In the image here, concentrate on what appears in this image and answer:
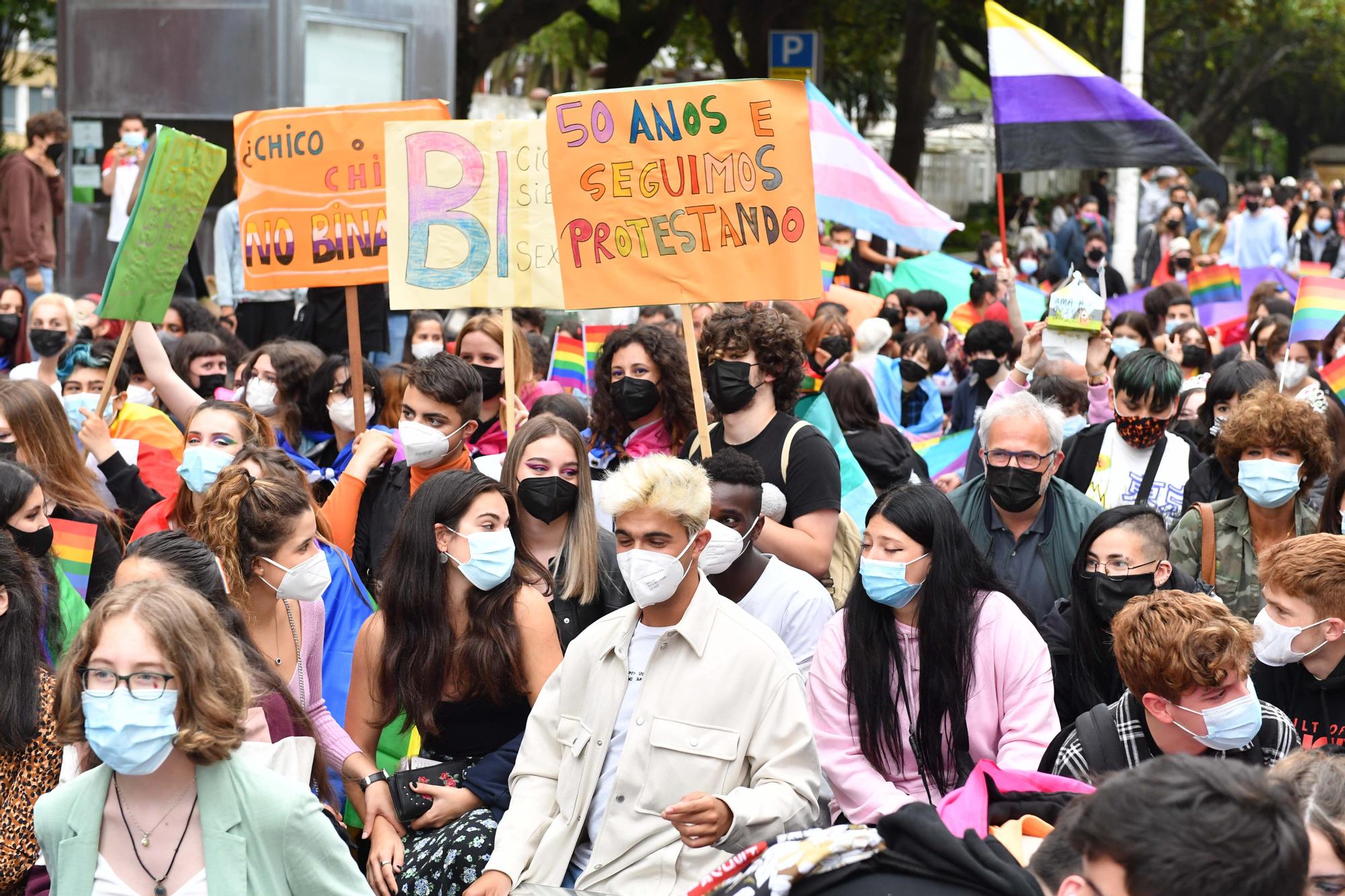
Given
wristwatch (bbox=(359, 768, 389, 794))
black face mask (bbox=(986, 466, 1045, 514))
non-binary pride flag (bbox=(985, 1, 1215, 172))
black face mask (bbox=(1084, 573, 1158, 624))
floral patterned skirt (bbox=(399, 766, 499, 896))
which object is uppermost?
non-binary pride flag (bbox=(985, 1, 1215, 172))

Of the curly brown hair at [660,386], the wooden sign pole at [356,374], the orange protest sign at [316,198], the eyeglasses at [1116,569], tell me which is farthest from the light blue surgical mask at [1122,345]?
the eyeglasses at [1116,569]

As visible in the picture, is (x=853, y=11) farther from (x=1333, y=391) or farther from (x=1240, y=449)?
(x=1240, y=449)

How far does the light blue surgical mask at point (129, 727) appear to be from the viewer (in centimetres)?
326

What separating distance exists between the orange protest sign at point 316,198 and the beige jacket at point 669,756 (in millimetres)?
4158

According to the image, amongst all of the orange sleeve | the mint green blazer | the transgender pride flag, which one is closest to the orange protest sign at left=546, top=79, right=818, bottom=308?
the orange sleeve

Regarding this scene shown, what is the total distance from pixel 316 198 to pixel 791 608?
387 cm

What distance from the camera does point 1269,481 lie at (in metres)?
5.97

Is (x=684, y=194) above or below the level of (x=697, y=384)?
above

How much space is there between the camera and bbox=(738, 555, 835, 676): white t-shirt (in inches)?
205

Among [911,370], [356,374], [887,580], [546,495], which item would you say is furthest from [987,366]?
[887,580]

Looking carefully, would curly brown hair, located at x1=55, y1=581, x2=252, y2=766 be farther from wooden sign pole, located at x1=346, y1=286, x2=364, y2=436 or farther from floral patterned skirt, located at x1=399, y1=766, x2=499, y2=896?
wooden sign pole, located at x1=346, y1=286, x2=364, y2=436

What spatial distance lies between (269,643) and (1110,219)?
27.0m

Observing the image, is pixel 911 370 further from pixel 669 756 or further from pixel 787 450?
pixel 669 756

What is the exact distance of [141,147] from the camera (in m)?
13.6
